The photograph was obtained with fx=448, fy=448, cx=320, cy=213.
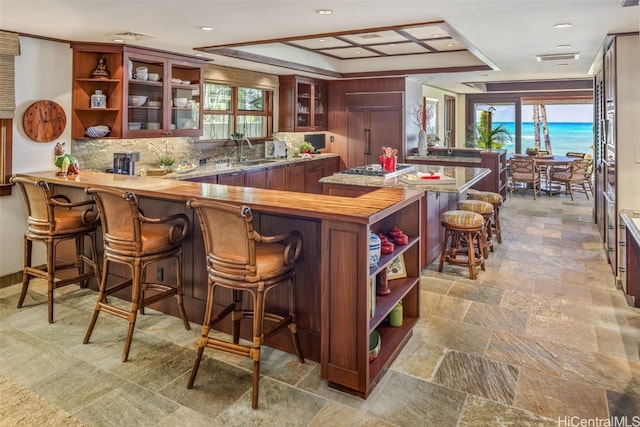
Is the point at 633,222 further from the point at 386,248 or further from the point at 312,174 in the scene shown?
the point at 312,174

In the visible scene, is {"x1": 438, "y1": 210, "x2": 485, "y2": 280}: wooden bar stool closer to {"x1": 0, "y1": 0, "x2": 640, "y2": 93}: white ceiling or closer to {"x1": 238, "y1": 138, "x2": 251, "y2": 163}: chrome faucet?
{"x1": 0, "y1": 0, "x2": 640, "y2": 93}: white ceiling

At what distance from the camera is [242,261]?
2.40 metres

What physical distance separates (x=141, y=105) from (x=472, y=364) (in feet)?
13.8

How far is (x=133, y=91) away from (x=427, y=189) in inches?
132

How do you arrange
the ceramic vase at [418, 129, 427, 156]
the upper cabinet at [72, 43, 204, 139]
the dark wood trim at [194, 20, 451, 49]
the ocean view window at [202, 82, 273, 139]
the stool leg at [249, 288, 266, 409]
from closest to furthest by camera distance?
the stool leg at [249, 288, 266, 409] < the dark wood trim at [194, 20, 451, 49] < the upper cabinet at [72, 43, 204, 139] < the ocean view window at [202, 82, 273, 139] < the ceramic vase at [418, 129, 427, 156]

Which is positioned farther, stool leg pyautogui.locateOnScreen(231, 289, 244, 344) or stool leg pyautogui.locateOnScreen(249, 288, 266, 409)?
stool leg pyautogui.locateOnScreen(231, 289, 244, 344)

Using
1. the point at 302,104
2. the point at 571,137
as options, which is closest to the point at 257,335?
the point at 302,104

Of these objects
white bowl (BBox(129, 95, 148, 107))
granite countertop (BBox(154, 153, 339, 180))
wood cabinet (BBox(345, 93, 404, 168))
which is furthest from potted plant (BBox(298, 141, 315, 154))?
white bowl (BBox(129, 95, 148, 107))

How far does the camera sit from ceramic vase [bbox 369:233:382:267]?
8.18ft

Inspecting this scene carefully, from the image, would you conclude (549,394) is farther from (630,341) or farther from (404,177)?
(404,177)

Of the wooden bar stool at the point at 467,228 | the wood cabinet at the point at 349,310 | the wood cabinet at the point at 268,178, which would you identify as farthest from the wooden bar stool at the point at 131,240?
the wood cabinet at the point at 268,178

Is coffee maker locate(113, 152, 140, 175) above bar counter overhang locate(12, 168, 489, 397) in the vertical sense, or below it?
above

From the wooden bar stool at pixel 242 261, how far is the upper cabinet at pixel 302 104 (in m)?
5.27

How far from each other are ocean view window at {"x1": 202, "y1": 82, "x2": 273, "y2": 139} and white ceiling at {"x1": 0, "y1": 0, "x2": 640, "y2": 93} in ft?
4.21
